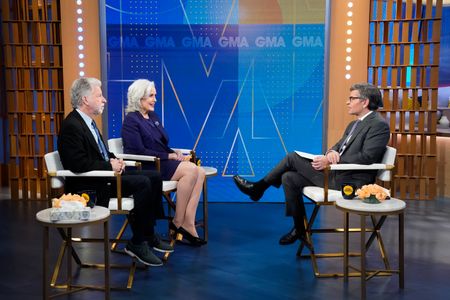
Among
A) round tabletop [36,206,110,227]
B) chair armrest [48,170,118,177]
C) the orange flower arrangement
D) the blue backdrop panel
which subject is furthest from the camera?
the blue backdrop panel

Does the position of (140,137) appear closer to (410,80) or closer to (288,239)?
(288,239)

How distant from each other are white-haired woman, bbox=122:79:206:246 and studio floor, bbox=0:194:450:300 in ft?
0.80

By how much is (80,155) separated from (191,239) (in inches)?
51.7

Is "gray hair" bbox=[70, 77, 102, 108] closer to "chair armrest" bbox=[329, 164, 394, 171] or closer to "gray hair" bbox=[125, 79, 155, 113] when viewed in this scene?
"gray hair" bbox=[125, 79, 155, 113]

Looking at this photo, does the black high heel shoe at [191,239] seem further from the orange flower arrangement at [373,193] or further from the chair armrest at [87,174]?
the orange flower arrangement at [373,193]

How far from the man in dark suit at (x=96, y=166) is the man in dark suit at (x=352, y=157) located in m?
1.14

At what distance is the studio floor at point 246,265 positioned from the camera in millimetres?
3699

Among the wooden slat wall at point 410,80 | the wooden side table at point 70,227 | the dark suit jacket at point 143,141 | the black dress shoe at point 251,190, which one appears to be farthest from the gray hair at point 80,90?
the wooden slat wall at point 410,80

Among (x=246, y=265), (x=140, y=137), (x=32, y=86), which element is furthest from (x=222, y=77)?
(x=246, y=265)

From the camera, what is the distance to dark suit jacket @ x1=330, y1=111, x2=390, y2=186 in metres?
4.34

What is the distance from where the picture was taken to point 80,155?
3887mm

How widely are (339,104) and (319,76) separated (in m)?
0.40

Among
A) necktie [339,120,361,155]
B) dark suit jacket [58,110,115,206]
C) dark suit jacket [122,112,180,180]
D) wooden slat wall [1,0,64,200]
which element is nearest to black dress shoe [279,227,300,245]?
necktie [339,120,361,155]

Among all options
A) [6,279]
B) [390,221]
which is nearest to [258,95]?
[390,221]
